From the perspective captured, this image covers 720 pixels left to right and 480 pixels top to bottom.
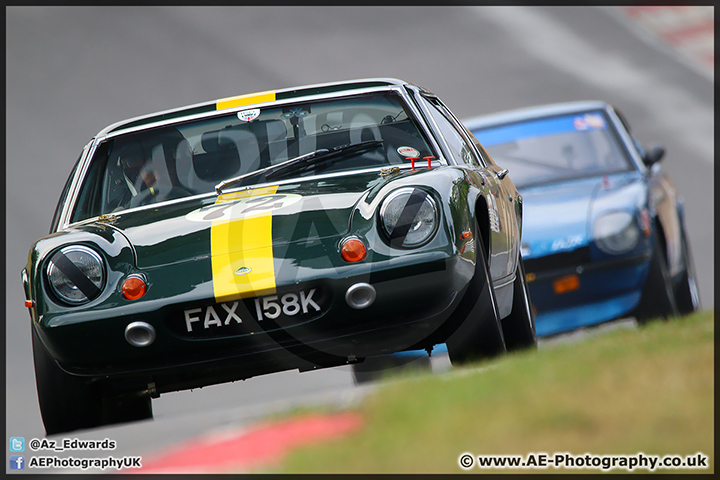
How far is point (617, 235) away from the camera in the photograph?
7.06 metres

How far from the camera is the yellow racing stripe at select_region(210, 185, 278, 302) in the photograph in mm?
4020

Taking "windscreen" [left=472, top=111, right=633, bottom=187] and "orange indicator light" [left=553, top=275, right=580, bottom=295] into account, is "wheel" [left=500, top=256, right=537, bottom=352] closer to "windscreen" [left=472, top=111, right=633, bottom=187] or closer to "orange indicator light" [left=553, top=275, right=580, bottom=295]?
"orange indicator light" [left=553, top=275, right=580, bottom=295]

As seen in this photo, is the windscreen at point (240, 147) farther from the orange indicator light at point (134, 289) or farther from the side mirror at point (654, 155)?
the side mirror at point (654, 155)

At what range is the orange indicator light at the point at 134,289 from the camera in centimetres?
408

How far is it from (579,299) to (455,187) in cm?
302

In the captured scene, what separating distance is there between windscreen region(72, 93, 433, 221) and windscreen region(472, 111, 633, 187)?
3.00m

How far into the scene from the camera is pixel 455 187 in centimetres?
430

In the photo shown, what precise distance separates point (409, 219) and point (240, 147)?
123 centimetres

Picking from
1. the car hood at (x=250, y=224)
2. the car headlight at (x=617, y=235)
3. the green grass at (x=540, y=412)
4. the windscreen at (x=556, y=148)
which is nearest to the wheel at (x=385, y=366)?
the car headlight at (x=617, y=235)

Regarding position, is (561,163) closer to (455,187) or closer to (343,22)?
(455,187)

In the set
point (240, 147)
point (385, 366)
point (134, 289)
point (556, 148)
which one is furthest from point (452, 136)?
point (556, 148)

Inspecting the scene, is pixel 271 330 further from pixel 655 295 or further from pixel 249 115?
pixel 655 295

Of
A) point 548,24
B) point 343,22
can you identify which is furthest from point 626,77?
point 343,22

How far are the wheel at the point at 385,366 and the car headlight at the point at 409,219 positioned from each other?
8.22 ft
